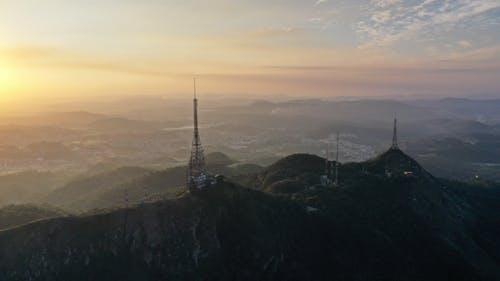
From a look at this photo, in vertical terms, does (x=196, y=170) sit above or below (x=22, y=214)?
above

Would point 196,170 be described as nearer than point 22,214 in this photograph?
Yes

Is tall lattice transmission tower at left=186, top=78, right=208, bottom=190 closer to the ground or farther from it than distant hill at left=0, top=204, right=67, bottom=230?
farther from it

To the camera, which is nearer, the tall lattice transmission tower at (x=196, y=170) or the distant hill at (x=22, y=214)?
the tall lattice transmission tower at (x=196, y=170)

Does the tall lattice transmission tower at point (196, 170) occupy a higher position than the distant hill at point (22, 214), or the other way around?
the tall lattice transmission tower at point (196, 170)

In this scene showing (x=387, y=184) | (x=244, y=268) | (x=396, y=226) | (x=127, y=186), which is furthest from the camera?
(x=127, y=186)

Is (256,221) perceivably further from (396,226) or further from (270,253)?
(396,226)

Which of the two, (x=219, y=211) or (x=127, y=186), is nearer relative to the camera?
(x=219, y=211)

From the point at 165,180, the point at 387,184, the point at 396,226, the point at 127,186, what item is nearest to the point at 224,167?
the point at 165,180

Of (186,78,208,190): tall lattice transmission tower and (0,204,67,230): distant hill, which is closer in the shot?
(186,78,208,190): tall lattice transmission tower
